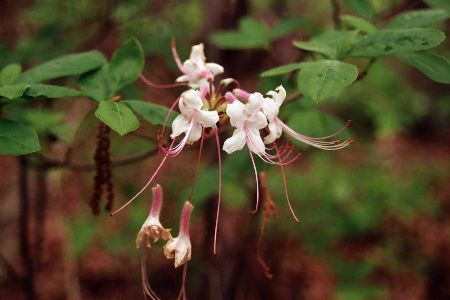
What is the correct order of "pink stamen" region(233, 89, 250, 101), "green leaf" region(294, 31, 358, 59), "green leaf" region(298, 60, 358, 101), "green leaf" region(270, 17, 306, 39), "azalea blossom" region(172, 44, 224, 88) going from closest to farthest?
"green leaf" region(298, 60, 358, 101) → "pink stamen" region(233, 89, 250, 101) → "green leaf" region(294, 31, 358, 59) → "azalea blossom" region(172, 44, 224, 88) → "green leaf" region(270, 17, 306, 39)

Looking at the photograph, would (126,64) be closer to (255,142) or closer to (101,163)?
(101,163)

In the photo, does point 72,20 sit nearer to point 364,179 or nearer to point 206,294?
point 206,294

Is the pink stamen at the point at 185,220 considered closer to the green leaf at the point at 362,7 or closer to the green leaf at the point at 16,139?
the green leaf at the point at 16,139

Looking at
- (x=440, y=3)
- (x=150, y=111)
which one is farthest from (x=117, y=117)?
(x=440, y=3)

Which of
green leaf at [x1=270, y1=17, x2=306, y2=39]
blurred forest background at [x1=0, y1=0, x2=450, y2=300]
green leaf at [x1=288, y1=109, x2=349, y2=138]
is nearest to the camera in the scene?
green leaf at [x1=288, y1=109, x2=349, y2=138]

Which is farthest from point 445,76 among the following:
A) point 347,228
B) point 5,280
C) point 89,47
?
point 5,280

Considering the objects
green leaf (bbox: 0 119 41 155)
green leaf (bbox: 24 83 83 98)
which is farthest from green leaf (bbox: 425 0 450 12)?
green leaf (bbox: 0 119 41 155)

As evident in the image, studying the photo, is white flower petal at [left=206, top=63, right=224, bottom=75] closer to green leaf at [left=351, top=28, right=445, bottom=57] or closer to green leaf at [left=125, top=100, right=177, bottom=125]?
green leaf at [left=125, top=100, right=177, bottom=125]
